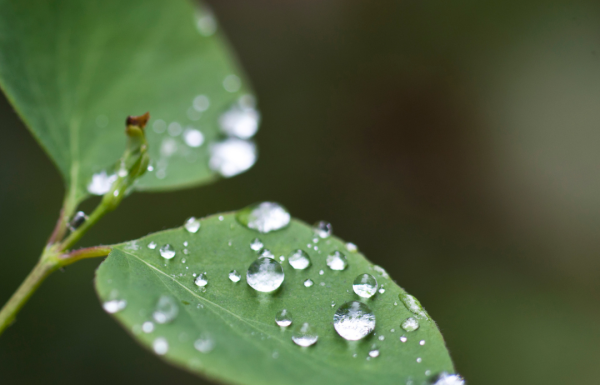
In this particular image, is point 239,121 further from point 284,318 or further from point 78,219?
point 284,318

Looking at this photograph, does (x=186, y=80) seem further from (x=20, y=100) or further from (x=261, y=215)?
(x=261, y=215)

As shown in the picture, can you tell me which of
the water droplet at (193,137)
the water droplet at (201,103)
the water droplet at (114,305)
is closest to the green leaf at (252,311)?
the water droplet at (114,305)

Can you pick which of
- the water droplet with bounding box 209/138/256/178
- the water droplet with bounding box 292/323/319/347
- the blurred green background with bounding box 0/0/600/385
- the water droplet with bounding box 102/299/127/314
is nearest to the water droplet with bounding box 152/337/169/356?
the water droplet with bounding box 102/299/127/314

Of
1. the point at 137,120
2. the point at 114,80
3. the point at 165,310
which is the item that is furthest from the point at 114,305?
the point at 114,80

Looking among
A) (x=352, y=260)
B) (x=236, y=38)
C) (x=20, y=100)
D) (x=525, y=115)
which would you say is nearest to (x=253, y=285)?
(x=352, y=260)

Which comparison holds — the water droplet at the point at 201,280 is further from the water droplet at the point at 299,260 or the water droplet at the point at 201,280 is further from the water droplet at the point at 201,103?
the water droplet at the point at 201,103

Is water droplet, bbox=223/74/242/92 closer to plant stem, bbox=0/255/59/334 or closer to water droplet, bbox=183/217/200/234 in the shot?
water droplet, bbox=183/217/200/234
